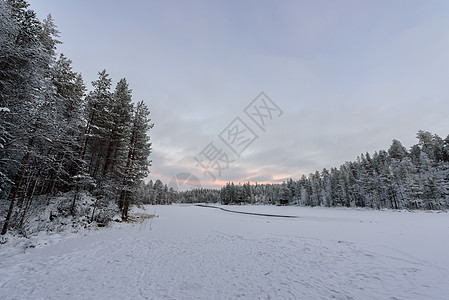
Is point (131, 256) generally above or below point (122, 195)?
below

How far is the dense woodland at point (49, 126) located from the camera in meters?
8.25

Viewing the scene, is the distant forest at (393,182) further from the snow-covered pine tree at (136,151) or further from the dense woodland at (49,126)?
the dense woodland at (49,126)

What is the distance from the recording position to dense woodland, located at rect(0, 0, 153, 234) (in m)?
8.25

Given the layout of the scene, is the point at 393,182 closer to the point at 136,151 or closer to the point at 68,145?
the point at 136,151

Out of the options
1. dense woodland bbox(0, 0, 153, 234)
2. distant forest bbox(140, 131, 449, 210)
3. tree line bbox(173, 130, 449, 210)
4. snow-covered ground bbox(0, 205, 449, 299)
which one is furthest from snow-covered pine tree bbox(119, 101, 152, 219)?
tree line bbox(173, 130, 449, 210)

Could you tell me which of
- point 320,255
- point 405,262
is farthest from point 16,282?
point 405,262

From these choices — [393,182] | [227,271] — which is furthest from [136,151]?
[393,182]

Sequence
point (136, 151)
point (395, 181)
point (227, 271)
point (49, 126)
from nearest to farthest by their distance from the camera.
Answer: point (227, 271)
point (49, 126)
point (136, 151)
point (395, 181)

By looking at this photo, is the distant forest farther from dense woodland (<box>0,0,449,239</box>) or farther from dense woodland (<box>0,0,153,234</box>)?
dense woodland (<box>0,0,153,234</box>)

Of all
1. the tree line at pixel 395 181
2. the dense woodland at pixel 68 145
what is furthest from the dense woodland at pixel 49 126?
the tree line at pixel 395 181

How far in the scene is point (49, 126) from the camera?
9.51 metres

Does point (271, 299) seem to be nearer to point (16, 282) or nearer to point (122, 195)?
point (16, 282)

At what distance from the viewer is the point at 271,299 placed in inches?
156

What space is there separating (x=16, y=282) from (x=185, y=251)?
17.8ft
